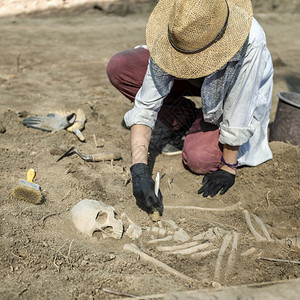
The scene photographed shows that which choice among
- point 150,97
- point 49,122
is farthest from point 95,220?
point 49,122

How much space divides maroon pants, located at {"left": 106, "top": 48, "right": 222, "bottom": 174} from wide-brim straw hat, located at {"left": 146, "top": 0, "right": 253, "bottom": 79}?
35.2 inches

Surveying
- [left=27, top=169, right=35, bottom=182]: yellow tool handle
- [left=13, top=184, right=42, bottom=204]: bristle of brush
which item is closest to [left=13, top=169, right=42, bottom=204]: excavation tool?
[left=13, top=184, right=42, bottom=204]: bristle of brush

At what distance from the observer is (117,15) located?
7.45 m

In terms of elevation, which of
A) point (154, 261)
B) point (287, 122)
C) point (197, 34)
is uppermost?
point (197, 34)

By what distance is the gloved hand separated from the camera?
3602 millimetres

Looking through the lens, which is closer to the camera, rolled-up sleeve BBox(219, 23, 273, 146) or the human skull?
the human skull

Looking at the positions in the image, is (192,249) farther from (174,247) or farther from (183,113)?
(183,113)

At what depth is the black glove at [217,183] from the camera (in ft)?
9.89

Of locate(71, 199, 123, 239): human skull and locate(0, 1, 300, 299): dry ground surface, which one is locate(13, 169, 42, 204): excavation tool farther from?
locate(71, 199, 123, 239): human skull

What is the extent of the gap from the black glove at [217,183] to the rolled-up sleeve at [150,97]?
61cm

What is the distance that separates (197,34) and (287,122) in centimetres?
184

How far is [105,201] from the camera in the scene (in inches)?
110

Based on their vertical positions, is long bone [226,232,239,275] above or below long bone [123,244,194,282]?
below

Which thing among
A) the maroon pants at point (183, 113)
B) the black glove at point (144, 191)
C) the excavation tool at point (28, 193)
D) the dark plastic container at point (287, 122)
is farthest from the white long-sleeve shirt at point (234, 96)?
the excavation tool at point (28, 193)
